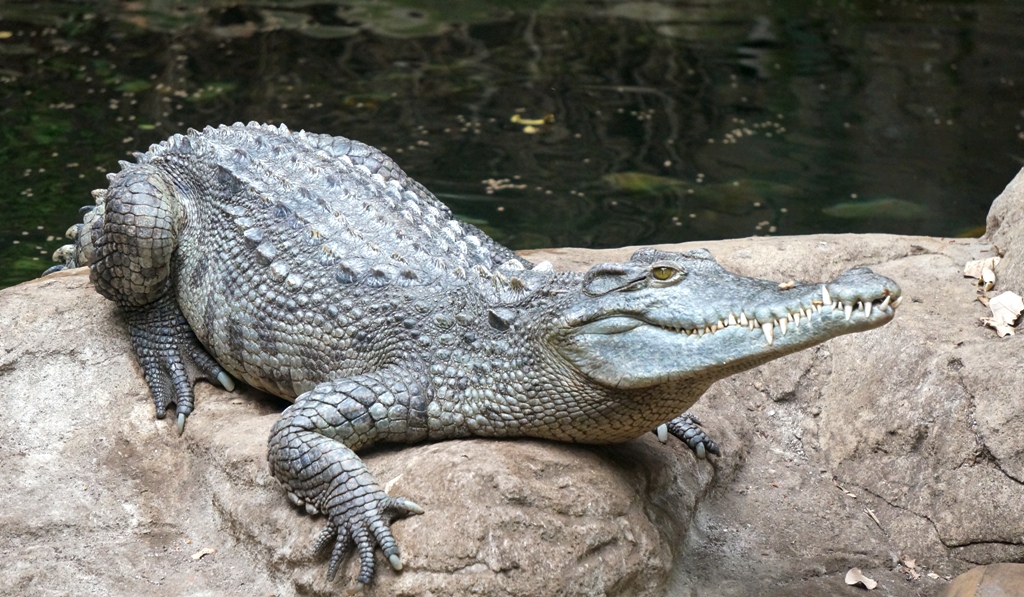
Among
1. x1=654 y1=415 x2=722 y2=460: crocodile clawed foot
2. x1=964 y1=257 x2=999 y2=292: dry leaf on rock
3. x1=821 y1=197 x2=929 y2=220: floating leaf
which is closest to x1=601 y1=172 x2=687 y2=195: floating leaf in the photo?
x1=821 y1=197 x2=929 y2=220: floating leaf

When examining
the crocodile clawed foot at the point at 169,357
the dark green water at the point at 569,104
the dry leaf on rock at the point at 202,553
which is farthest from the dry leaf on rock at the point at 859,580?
the dark green water at the point at 569,104

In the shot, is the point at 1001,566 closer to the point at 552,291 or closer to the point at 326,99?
the point at 552,291

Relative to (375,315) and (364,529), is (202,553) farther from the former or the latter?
(375,315)

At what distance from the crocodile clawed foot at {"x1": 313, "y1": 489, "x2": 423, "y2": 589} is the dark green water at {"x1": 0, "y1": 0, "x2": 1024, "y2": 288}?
4.87 meters

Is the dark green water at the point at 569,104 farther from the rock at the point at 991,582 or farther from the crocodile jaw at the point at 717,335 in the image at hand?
the rock at the point at 991,582

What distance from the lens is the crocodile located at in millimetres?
4242

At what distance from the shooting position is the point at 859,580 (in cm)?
474

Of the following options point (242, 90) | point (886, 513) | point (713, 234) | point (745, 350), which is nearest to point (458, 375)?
point (745, 350)

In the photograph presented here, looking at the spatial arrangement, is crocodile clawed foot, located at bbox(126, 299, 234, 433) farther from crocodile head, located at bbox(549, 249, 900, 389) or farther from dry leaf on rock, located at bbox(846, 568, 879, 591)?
dry leaf on rock, located at bbox(846, 568, 879, 591)

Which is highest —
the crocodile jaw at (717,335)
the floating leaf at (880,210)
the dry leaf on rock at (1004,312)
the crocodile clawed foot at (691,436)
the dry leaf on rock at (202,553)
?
the crocodile jaw at (717,335)

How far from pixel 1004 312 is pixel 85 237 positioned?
16.6 feet

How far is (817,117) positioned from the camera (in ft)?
39.3

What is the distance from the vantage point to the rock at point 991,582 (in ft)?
14.0

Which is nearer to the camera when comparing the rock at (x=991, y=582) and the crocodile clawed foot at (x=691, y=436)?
the rock at (x=991, y=582)
